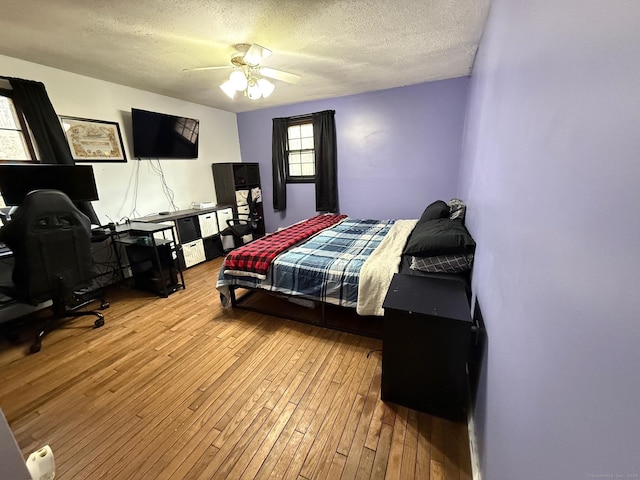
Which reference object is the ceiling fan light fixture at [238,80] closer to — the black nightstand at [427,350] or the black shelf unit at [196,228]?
the black shelf unit at [196,228]

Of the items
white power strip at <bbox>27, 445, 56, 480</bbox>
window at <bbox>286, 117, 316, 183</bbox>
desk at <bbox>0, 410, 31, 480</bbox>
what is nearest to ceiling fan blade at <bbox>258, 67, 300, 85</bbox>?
window at <bbox>286, 117, 316, 183</bbox>

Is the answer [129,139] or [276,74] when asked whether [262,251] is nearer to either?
[276,74]

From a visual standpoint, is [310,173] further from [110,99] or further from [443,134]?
[110,99]

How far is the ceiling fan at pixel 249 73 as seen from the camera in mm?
2217

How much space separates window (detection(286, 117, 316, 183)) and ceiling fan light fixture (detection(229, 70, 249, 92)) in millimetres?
2326

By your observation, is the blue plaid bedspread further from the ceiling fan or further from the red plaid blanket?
the ceiling fan

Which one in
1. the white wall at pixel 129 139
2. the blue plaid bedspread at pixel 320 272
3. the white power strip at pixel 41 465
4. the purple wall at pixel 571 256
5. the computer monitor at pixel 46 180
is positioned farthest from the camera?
the white wall at pixel 129 139

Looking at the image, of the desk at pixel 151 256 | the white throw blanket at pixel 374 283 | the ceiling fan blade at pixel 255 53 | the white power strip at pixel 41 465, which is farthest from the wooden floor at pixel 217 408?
the ceiling fan blade at pixel 255 53

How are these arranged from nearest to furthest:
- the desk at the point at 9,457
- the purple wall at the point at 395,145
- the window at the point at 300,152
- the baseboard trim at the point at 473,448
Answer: the desk at the point at 9,457, the baseboard trim at the point at 473,448, the purple wall at the point at 395,145, the window at the point at 300,152

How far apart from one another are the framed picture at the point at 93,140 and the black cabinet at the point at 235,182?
5.00ft

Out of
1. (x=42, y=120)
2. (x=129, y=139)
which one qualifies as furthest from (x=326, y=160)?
(x=42, y=120)

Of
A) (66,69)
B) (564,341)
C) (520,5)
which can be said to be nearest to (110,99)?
(66,69)

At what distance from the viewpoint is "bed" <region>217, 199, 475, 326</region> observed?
186cm

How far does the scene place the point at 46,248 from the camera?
203 centimetres
